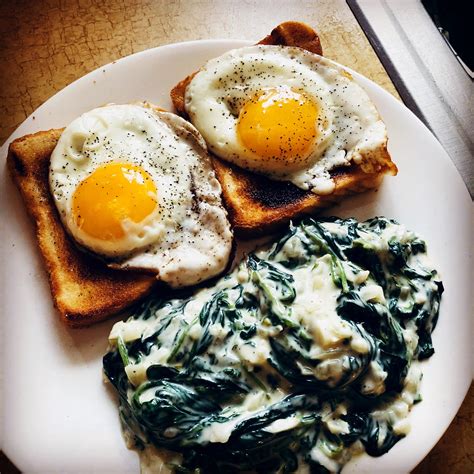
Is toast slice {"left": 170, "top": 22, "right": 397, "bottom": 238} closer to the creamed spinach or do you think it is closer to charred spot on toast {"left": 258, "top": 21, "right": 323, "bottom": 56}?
the creamed spinach

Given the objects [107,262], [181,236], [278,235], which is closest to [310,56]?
[278,235]

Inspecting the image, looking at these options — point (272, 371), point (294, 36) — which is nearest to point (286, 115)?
point (294, 36)

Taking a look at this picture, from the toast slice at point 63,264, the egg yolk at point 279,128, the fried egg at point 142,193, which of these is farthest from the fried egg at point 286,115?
the toast slice at point 63,264

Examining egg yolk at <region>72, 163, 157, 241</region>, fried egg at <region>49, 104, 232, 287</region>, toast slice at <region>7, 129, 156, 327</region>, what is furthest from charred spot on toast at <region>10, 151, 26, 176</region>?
egg yolk at <region>72, 163, 157, 241</region>

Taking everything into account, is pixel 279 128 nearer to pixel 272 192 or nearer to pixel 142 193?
pixel 272 192

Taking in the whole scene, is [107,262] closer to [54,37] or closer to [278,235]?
[278,235]

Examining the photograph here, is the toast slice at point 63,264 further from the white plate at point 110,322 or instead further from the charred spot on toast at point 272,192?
the charred spot on toast at point 272,192
